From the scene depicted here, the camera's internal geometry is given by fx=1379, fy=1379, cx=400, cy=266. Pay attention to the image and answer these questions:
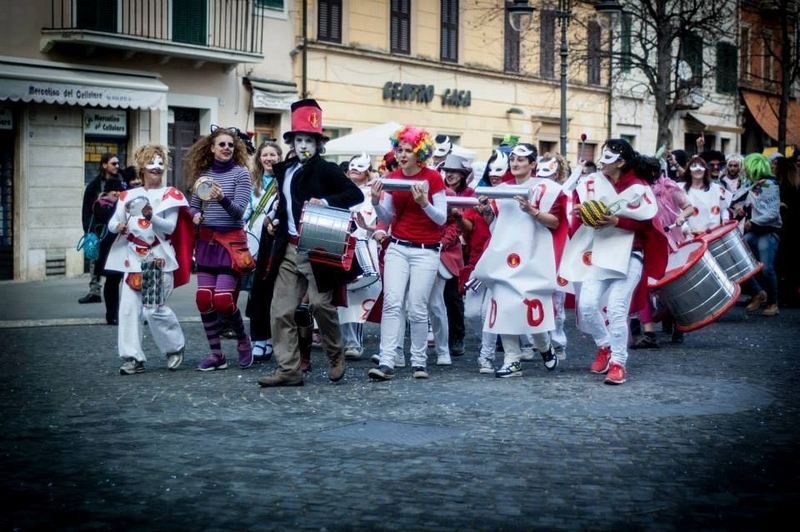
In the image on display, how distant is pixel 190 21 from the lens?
A: 964 inches

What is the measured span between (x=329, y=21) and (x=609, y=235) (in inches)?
706

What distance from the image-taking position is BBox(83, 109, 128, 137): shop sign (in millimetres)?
22797

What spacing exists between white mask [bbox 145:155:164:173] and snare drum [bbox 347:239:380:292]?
1716mm

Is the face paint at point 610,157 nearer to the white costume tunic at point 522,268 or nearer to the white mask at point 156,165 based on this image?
the white costume tunic at point 522,268

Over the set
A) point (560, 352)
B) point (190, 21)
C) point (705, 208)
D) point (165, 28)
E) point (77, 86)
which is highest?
point (190, 21)

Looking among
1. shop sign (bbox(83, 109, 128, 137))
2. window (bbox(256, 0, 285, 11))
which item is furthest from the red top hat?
window (bbox(256, 0, 285, 11))

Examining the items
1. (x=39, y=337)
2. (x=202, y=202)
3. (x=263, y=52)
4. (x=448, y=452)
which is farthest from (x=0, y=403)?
(x=263, y=52)

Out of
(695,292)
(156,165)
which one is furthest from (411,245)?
(695,292)

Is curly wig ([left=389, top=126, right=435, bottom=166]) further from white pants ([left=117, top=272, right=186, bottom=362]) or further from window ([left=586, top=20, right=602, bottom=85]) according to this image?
window ([left=586, top=20, right=602, bottom=85])

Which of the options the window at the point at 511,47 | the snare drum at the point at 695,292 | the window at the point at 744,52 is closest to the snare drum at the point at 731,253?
the snare drum at the point at 695,292

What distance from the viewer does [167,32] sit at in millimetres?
23875

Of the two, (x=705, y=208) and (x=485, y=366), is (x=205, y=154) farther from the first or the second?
(x=705, y=208)

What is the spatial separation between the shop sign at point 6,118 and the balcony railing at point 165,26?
1.21 m

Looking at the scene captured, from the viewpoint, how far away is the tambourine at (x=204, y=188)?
1049 cm
